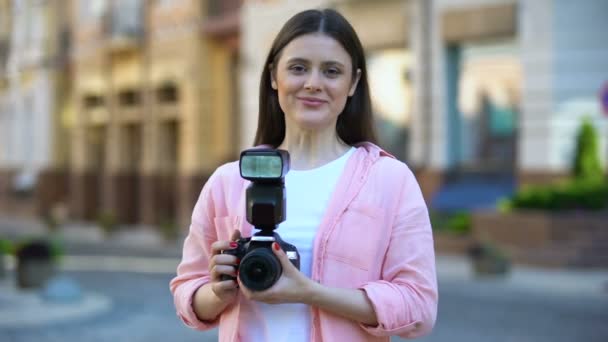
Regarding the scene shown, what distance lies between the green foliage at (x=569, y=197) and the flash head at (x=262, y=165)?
13.6 metres

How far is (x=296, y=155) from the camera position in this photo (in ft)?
8.56

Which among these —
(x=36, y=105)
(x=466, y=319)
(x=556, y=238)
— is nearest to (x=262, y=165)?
(x=466, y=319)

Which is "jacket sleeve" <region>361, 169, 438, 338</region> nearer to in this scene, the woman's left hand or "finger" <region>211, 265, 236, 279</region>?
the woman's left hand

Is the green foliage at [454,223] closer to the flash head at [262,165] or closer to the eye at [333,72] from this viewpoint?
the eye at [333,72]

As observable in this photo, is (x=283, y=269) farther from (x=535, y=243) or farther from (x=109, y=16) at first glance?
(x=109, y=16)

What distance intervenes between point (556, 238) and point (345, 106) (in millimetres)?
13066

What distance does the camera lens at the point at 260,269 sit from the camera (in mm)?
2188

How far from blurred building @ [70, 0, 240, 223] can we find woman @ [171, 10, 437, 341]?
72.0ft

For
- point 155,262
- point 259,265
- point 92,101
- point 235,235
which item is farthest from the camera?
point 92,101

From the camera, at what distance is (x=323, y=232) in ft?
7.89

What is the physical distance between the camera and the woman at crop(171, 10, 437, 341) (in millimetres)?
2336

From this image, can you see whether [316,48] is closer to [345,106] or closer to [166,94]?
[345,106]

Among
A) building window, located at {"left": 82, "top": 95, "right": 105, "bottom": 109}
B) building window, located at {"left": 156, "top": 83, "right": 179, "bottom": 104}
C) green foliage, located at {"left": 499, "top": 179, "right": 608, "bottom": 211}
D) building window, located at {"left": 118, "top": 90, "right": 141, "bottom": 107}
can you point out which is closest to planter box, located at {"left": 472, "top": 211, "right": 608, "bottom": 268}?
green foliage, located at {"left": 499, "top": 179, "right": 608, "bottom": 211}

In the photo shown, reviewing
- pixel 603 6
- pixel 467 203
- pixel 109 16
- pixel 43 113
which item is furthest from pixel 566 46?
pixel 43 113
